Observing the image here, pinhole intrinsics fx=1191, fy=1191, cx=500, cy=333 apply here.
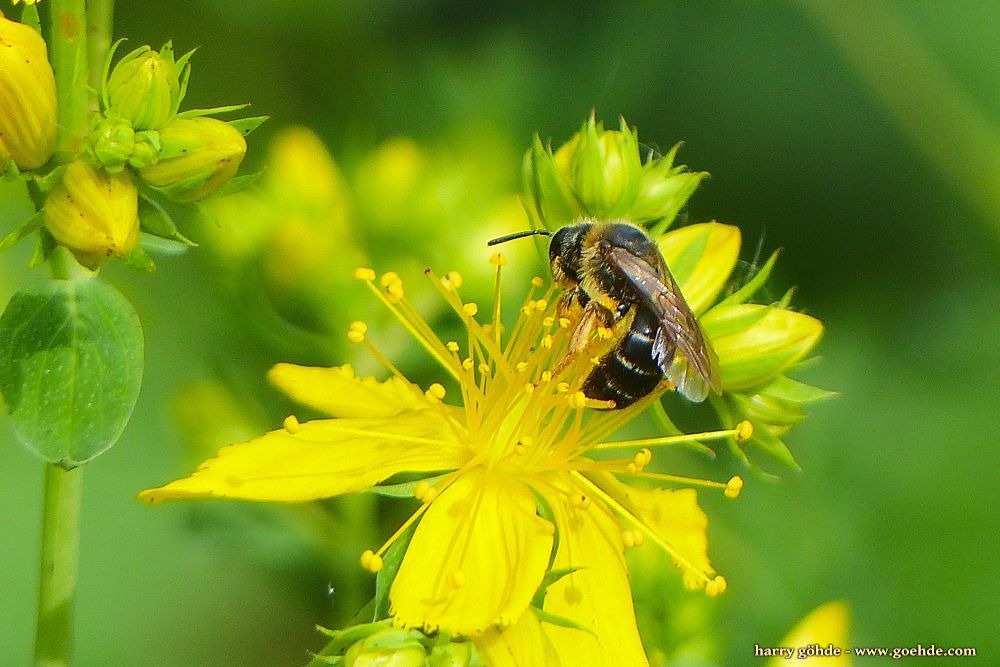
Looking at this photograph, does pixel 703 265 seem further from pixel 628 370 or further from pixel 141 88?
pixel 141 88

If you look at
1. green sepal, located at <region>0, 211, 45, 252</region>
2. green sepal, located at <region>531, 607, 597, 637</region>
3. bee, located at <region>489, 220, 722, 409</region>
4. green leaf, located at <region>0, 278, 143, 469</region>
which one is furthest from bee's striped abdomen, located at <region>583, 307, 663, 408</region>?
green sepal, located at <region>0, 211, 45, 252</region>

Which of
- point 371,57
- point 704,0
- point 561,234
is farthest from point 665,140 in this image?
point 561,234

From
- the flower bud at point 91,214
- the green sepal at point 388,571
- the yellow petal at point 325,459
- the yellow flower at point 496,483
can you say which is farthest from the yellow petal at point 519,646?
the flower bud at point 91,214

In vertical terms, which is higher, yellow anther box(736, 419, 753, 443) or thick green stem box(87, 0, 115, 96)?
thick green stem box(87, 0, 115, 96)

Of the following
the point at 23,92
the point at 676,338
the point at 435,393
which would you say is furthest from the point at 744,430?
the point at 23,92

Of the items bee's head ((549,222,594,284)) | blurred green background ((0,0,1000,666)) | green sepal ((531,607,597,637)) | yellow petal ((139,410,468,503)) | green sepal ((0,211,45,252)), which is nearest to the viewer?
green sepal ((0,211,45,252))

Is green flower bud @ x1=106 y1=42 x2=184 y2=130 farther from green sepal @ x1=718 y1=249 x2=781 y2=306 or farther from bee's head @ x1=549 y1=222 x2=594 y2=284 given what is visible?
green sepal @ x1=718 y1=249 x2=781 y2=306

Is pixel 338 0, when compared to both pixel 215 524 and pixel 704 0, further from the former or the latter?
pixel 215 524
